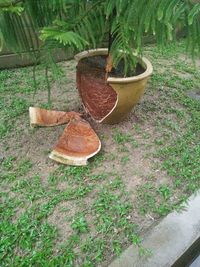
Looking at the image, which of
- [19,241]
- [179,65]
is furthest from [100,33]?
[179,65]

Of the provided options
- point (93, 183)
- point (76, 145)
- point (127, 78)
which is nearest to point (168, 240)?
point (93, 183)

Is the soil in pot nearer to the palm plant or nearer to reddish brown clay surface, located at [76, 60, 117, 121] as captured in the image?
reddish brown clay surface, located at [76, 60, 117, 121]

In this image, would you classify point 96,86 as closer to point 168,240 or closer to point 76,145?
point 76,145

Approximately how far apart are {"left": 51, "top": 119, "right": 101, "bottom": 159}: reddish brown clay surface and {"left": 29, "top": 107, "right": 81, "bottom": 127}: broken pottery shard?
155 millimetres

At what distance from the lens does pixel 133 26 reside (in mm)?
1937

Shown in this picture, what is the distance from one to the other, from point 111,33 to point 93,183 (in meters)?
0.99

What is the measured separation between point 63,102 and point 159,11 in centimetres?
174

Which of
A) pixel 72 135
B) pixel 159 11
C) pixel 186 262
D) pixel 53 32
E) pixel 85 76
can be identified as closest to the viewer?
pixel 159 11

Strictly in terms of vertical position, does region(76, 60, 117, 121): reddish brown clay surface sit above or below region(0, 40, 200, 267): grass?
above

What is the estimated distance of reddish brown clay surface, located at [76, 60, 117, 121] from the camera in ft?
9.18

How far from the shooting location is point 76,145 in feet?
8.55

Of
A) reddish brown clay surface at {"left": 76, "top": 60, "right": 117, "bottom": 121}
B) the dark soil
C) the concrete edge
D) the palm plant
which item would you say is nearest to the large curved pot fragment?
reddish brown clay surface at {"left": 76, "top": 60, "right": 117, "bottom": 121}

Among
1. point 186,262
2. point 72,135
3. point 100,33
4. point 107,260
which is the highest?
point 100,33

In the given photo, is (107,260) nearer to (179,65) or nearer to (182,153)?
(182,153)
